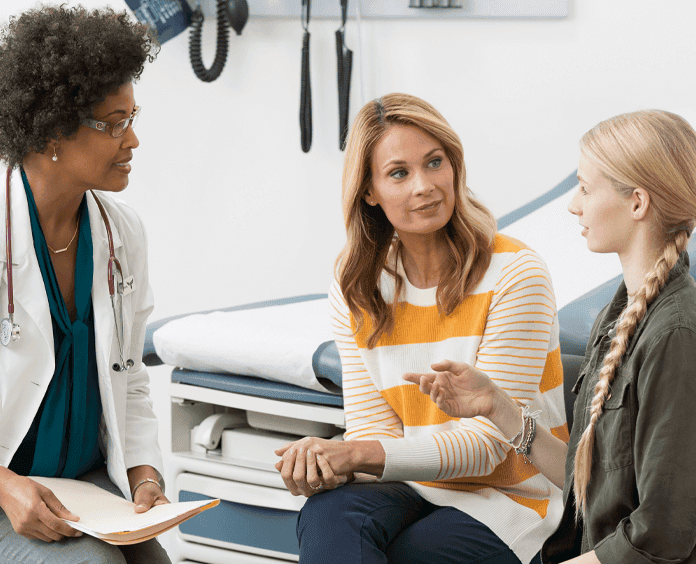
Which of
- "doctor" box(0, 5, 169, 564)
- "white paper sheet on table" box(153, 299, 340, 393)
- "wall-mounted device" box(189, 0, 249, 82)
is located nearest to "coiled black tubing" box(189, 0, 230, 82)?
"wall-mounted device" box(189, 0, 249, 82)

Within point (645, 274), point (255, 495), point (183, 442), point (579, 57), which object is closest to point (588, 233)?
point (645, 274)

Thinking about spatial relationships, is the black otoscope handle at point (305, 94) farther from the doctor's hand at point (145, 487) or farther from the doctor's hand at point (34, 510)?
the doctor's hand at point (34, 510)

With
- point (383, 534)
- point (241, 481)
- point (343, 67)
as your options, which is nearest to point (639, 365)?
point (383, 534)

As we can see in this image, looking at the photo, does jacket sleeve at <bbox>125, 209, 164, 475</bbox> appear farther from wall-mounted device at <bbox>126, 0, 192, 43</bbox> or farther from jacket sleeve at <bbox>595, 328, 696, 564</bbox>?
wall-mounted device at <bbox>126, 0, 192, 43</bbox>

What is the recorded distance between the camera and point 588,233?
110cm

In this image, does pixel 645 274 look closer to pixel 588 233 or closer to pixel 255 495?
pixel 588 233

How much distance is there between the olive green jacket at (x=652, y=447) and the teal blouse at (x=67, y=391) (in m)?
0.82

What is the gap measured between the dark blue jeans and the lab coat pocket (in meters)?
0.36

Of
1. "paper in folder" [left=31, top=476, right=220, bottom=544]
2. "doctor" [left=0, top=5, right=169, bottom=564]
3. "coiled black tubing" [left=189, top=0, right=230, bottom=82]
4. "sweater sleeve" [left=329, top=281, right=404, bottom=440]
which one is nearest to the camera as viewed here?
"paper in folder" [left=31, top=476, right=220, bottom=544]

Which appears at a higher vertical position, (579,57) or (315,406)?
(579,57)

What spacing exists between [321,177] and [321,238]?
201 millimetres

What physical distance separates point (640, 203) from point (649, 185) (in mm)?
26

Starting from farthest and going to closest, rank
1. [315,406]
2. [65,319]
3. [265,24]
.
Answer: [265,24] → [315,406] → [65,319]

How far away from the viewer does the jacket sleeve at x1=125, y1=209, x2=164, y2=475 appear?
150 centimetres
